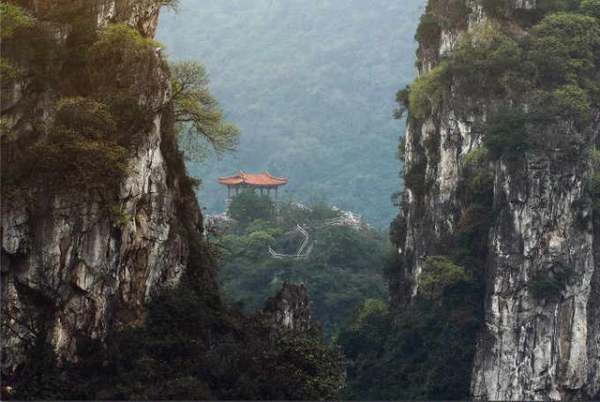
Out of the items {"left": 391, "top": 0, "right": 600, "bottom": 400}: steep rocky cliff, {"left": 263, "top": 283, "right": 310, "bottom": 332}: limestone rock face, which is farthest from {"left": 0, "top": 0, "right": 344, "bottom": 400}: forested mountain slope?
{"left": 391, "top": 0, "right": 600, "bottom": 400}: steep rocky cliff

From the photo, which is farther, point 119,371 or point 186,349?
point 186,349

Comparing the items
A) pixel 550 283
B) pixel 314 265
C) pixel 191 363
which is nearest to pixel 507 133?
pixel 550 283

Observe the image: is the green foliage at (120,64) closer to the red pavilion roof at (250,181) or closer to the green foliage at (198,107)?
the green foliage at (198,107)

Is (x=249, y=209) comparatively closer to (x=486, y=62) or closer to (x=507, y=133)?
(x=486, y=62)

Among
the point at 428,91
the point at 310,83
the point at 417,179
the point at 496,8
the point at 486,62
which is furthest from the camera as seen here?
the point at 310,83

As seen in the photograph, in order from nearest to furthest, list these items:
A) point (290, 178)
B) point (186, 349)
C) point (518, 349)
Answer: point (186, 349), point (518, 349), point (290, 178)

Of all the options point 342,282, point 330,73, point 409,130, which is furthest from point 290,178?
point 409,130

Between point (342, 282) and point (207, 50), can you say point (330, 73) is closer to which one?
point (207, 50)
